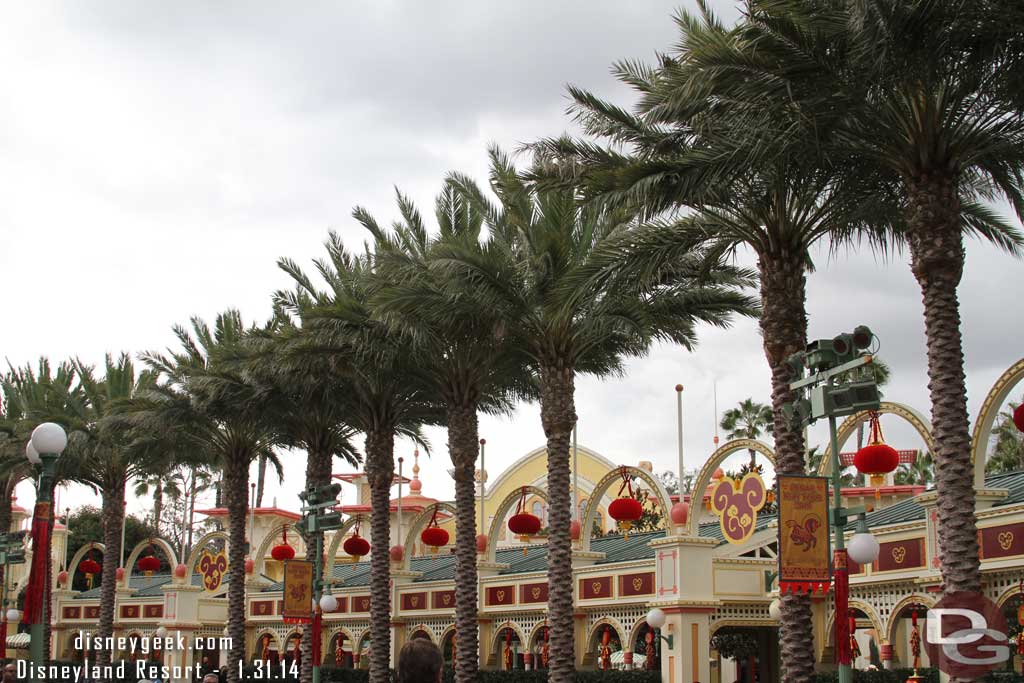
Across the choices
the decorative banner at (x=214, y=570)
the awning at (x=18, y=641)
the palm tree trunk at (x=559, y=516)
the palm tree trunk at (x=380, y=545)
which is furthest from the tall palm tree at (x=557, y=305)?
the awning at (x=18, y=641)

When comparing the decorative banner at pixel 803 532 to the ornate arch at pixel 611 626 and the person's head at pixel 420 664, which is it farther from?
the ornate arch at pixel 611 626

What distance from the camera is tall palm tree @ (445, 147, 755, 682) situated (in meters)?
21.8

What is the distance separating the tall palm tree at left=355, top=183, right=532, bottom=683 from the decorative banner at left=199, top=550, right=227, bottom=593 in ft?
61.8

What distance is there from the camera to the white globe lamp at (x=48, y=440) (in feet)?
43.0

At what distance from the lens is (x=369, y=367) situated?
87.8ft

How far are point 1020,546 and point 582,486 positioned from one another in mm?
29422

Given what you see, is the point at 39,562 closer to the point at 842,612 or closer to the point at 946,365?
the point at 842,612

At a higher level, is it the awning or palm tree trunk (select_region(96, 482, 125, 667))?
palm tree trunk (select_region(96, 482, 125, 667))

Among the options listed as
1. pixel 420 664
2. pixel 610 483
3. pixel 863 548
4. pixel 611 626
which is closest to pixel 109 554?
pixel 611 626

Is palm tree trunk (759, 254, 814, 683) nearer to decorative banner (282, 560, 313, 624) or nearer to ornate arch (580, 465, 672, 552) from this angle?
ornate arch (580, 465, 672, 552)

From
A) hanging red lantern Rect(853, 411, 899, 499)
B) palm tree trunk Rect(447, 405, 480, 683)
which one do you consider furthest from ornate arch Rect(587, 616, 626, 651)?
hanging red lantern Rect(853, 411, 899, 499)

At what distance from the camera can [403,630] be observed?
35.1m

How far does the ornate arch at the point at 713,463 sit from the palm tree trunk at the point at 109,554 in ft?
73.1

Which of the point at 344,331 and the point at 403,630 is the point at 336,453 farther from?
the point at 344,331
